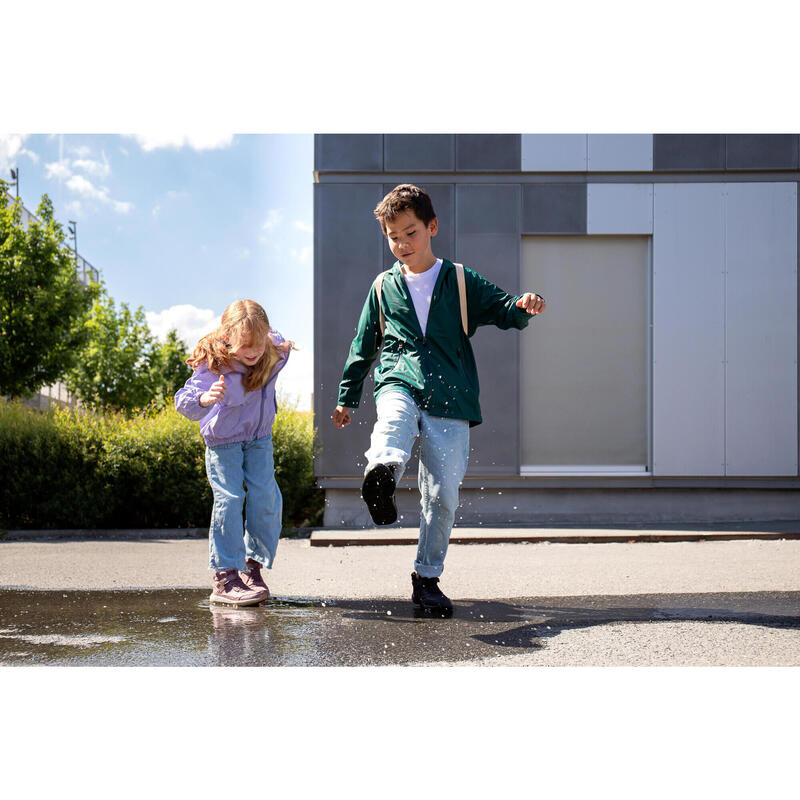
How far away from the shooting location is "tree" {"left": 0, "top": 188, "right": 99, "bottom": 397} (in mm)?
16797

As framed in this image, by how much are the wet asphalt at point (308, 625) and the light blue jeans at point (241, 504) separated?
0.30 metres

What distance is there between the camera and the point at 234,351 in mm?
4332

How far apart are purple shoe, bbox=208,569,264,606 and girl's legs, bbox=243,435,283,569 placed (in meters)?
0.17

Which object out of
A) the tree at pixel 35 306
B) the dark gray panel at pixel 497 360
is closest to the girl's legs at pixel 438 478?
the dark gray panel at pixel 497 360

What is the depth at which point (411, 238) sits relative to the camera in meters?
4.16

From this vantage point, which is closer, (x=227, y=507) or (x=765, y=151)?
(x=227, y=507)

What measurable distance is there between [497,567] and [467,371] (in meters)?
2.66

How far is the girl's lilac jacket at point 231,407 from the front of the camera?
4352 millimetres

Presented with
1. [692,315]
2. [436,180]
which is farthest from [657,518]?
[436,180]

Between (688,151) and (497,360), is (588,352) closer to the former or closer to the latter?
(497,360)

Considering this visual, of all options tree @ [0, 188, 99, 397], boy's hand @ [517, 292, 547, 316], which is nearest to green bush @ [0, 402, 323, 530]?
boy's hand @ [517, 292, 547, 316]

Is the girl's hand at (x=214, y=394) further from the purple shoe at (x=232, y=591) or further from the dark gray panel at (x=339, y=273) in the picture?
the dark gray panel at (x=339, y=273)

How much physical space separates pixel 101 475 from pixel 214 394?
5.24 metres

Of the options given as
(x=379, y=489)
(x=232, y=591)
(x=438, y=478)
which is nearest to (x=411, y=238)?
(x=438, y=478)
